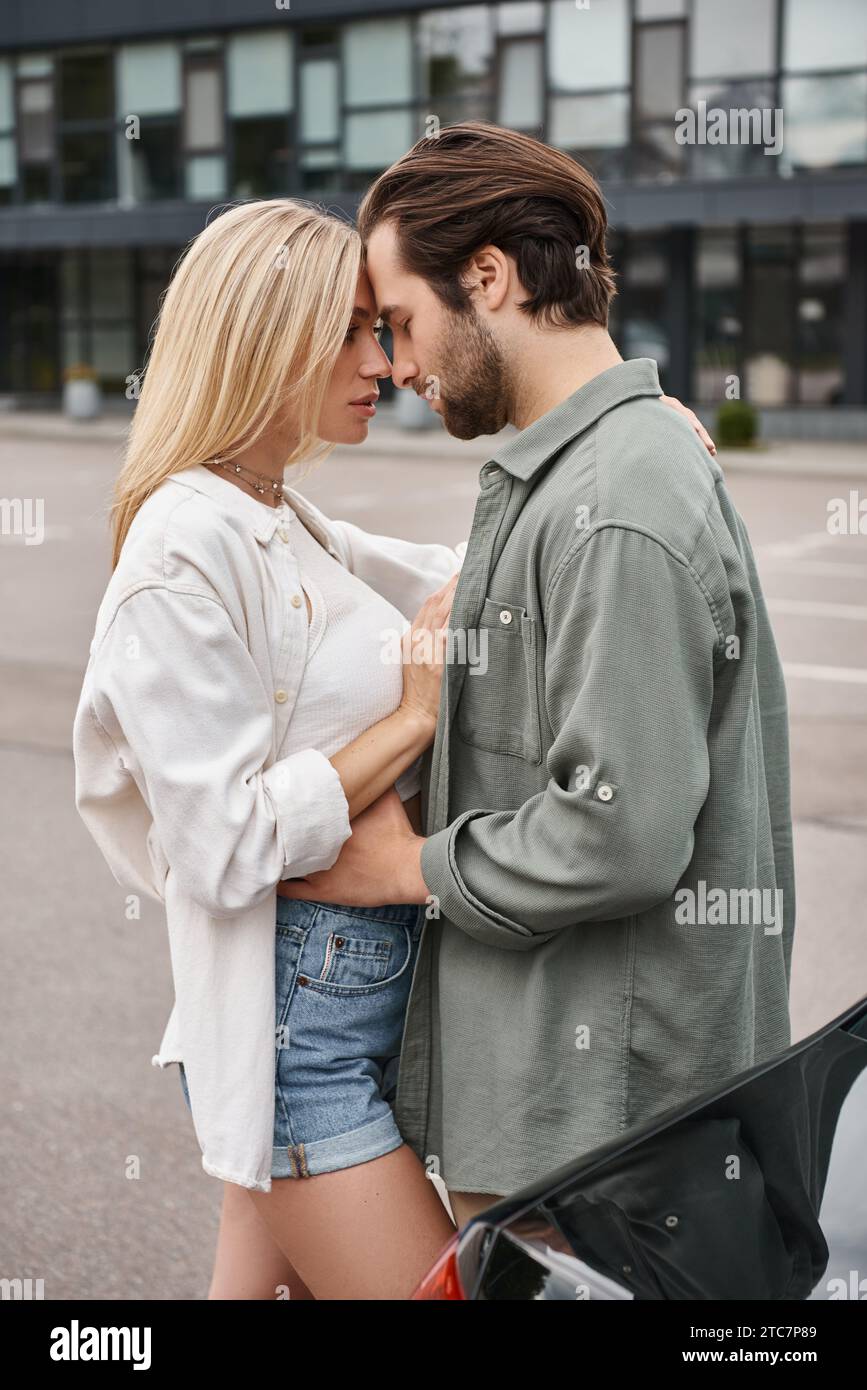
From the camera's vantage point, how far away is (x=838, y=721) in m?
8.20

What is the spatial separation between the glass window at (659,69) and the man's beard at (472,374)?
26.1m

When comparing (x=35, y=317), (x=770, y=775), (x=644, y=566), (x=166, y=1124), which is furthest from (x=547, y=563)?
(x=35, y=317)

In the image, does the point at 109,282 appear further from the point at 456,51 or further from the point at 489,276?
the point at 489,276

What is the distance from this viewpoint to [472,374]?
2.10m

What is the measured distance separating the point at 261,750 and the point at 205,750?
8 centimetres

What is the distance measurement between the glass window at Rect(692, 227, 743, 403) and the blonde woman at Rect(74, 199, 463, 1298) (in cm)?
2583

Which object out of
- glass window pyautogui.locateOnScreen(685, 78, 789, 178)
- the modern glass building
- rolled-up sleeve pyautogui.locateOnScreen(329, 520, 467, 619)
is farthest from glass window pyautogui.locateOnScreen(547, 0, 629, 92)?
rolled-up sleeve pyautogui.locateOnScreen(329, 520, 467, 619)

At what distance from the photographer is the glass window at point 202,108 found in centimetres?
3088

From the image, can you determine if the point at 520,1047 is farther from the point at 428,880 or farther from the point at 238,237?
the point at 238,237

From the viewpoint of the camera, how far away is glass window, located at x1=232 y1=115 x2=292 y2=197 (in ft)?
99.6

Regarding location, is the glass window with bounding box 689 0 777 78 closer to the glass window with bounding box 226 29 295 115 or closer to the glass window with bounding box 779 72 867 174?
the glass window with bounding box 779 72 867 174

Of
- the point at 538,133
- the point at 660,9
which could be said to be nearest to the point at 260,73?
the point at 660,9

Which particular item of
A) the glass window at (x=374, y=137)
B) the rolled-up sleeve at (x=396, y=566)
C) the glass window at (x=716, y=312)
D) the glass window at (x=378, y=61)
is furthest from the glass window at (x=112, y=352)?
the rolled-up sleeve at (x=396, y=566)

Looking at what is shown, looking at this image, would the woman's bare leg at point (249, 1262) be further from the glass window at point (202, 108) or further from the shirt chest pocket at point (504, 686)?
the glass window at point (202, 108)
